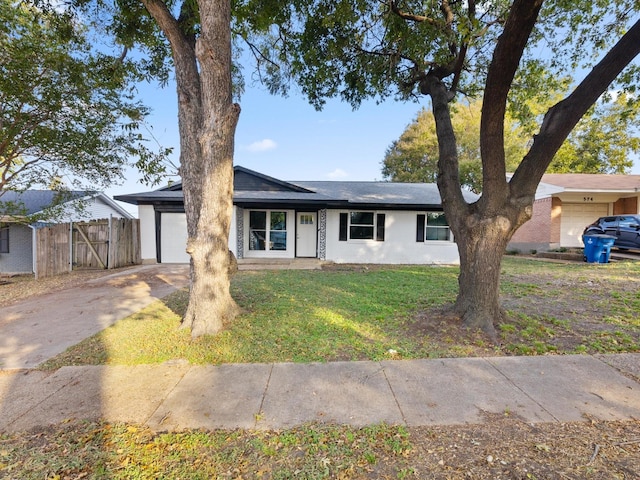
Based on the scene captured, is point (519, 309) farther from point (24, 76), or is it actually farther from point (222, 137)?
point (24, 76)

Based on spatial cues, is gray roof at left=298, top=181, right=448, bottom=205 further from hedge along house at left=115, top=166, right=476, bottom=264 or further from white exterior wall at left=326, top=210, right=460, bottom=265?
white exterior wall at left=326, top=210, right=460, bottom=265

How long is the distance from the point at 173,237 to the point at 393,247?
9.73 meters

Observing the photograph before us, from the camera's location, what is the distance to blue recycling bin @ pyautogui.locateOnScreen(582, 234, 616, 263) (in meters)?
12.0

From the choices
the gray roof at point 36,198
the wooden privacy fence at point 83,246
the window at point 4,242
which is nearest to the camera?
the wooden privacy fence at point 83,246

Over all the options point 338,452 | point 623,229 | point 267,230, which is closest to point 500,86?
point 338,452

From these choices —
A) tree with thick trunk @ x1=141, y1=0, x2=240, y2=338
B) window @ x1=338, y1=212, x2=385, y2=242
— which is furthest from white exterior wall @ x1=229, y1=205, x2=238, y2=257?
tree with thick trunk @ x1=141, y1=0, x2=240, y2=338

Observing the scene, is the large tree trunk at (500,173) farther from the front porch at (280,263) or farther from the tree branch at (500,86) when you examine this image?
the front porch at (280,263)

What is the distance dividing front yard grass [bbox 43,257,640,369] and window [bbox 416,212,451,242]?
563 cm

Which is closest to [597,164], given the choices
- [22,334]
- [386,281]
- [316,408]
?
[386,281]

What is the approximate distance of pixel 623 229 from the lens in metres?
13.7

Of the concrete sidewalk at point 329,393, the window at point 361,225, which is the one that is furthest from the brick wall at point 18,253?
the concrete sidewalk at point 329,393

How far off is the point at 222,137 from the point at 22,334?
4594mm

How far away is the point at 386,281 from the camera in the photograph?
28.9 ft

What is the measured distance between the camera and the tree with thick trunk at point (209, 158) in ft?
14.4
